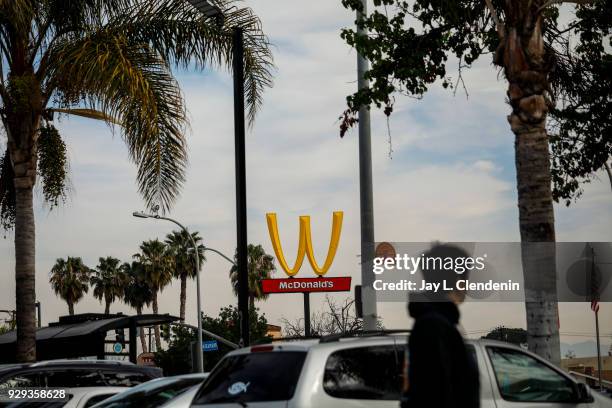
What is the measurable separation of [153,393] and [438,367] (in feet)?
20.3

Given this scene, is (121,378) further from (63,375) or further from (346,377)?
(346,377)

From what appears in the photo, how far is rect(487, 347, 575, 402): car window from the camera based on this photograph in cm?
940

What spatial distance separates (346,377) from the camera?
28.1ft

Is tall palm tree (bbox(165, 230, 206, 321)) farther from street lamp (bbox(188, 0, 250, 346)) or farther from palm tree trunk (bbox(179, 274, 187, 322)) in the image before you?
street lamp (bbox(188, 0, 250, 346))

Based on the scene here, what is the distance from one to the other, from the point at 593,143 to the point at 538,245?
865 cm

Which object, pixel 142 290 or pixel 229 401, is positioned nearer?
pixel 229 401

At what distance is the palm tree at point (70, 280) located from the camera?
9981cm

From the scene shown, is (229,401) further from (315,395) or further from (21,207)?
(21,207)

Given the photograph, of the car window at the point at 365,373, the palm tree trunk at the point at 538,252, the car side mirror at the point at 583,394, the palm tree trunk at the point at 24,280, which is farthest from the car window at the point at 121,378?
the palm tree trunk at the point at 24,280

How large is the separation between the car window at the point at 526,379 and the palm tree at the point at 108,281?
305ft

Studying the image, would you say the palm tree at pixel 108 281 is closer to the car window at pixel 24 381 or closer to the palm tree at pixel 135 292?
the palm tree at pixel 135 292

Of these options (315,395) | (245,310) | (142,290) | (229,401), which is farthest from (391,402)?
(142,290)

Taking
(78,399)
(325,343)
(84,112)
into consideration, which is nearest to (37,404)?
(78,399)

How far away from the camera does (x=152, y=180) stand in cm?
1956
